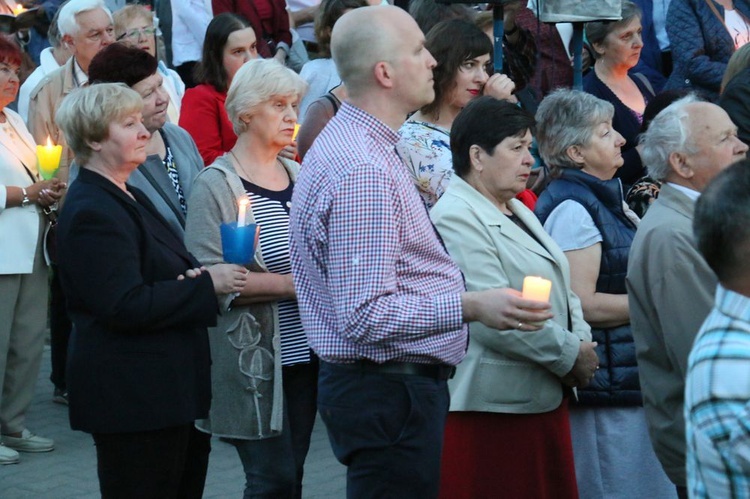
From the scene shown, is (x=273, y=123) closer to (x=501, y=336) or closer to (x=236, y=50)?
(x=501, y=336)

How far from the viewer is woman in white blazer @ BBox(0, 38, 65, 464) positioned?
639 cm

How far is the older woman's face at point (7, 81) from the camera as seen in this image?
637 centimetres

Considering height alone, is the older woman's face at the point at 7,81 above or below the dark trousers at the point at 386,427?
above

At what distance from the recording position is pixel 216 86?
6.79 m

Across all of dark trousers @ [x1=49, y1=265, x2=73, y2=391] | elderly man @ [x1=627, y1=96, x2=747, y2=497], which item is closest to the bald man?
elderly man @ [x1=627, y1=96, x2=747, y2=497]

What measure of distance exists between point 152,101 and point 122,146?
112 cm

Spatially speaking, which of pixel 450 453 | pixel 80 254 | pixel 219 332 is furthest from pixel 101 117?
pixel 450 453

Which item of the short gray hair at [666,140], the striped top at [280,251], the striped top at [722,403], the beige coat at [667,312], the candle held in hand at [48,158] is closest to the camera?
the striped top at [722,403]

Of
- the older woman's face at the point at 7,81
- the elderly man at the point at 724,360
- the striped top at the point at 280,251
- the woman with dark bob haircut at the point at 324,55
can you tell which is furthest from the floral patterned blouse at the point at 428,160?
the elderly man at the point at 724,360

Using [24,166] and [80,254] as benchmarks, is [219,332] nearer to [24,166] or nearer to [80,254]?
[80,254]

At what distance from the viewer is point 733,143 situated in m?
4.50

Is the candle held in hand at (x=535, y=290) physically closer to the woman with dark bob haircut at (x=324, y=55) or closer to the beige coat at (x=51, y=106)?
the woman with dark bob haircut at (x=324, y=55)

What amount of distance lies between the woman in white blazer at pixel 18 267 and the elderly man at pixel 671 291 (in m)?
3.37

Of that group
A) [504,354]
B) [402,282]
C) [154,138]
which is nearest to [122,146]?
[154,138]
